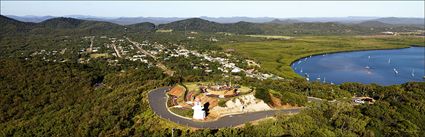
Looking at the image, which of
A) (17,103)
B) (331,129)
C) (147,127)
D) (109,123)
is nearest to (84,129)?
(109,123)

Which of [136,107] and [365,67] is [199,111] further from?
[365,67]

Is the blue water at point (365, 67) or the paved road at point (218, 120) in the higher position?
the blue water at point (365, 67)

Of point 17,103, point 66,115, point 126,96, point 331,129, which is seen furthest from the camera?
point 17,103

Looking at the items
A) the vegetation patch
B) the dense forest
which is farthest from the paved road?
the dense forest

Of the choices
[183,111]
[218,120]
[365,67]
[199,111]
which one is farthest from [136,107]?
[365,67]

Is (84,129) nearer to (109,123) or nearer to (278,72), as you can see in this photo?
(109,123)

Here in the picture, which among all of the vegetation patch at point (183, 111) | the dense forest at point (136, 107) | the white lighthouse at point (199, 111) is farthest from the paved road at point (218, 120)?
the dense forest at point (136, 107)

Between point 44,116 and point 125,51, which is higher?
point 125,51

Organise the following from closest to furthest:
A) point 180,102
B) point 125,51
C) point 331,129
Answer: point 331,129
point 180,102
point 125,51

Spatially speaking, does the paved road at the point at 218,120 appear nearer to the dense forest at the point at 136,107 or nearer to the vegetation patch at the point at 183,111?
the vegetation patch at the point at 183,111

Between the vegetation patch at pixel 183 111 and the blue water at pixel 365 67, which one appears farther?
the blue water at pixel 365 67
